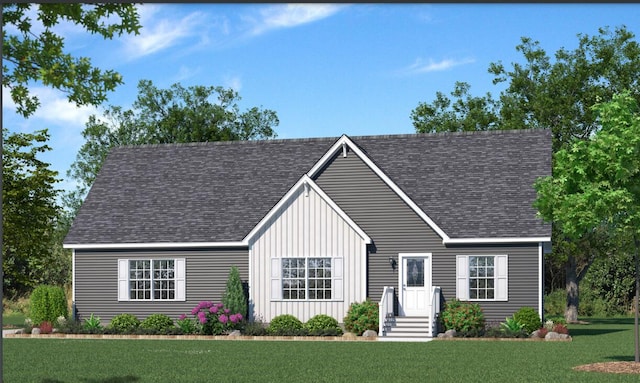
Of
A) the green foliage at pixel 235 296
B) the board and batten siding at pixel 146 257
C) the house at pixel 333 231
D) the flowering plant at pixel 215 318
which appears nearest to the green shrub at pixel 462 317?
the house at pixel 333 231

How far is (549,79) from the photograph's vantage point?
4059cm

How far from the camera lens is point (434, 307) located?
2716 centimetres

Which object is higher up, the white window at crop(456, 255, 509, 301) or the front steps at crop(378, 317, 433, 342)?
the white window at crop(456, 255, 509, 301)

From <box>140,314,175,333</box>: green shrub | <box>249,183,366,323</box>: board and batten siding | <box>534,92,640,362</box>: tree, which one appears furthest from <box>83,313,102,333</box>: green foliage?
<box>534,92,640,362</box>: tree

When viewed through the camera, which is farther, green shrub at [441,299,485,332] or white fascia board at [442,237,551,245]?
white fascia board at [442,237,551,245]

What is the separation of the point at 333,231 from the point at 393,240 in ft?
5.64

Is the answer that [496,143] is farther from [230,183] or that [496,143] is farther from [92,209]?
[92,209]

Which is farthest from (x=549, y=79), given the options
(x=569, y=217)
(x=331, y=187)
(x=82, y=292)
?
(x=569, y=217)

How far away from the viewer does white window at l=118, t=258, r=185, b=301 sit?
30.0 metres

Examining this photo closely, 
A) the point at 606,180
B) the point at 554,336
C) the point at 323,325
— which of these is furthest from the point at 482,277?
the point at 606,180

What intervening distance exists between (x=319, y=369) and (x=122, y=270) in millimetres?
14414

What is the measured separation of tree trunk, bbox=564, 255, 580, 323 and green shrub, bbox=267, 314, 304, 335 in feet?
→ 45.4

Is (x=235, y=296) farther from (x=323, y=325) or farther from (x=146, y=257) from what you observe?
(x=146, y=257)

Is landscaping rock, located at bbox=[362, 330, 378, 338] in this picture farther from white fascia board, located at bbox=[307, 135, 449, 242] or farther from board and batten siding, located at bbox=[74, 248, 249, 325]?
board and batten siding, located at bbox=[74, 248, 249, 325]
